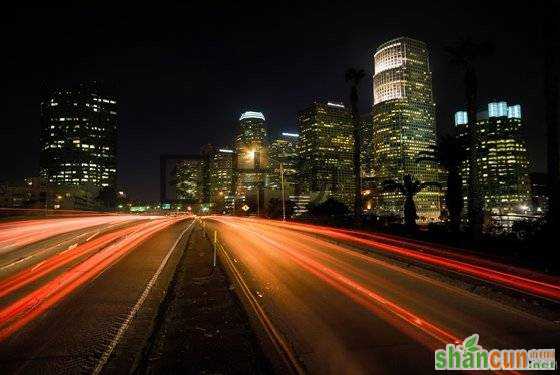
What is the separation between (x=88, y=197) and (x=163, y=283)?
189 m

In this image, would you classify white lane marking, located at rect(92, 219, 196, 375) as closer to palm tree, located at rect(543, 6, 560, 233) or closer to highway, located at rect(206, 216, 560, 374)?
highway, located at rect(206, 216, 560, 374)

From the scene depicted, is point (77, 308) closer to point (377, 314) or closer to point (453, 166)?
point (377, 314)

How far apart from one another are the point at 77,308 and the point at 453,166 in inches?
1356

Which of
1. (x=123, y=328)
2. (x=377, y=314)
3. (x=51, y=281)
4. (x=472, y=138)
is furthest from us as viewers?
(x=472, y=138)

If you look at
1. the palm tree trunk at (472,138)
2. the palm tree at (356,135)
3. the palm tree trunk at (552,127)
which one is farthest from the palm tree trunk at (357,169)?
Result: the palm tree trunk at (552,127)

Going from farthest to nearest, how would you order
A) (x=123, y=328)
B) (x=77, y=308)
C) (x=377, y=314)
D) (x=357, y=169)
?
(x=357, y=169) → (x=77, y=308) → (x=377, y=314) → (x=123, y=328)

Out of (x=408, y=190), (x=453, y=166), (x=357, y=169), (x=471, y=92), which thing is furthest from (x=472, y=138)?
(x=408, y=190)

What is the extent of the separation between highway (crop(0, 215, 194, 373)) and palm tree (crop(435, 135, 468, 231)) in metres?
23.5

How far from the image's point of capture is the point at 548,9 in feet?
64.8

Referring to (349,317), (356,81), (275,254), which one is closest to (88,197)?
(356,81)

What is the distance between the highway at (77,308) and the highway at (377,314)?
3.00 m

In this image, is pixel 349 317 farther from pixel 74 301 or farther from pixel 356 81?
pixel 356 81

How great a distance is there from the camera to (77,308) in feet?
36.0

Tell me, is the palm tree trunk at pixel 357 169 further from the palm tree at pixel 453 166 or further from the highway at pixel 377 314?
the highway at pixel 377 314
